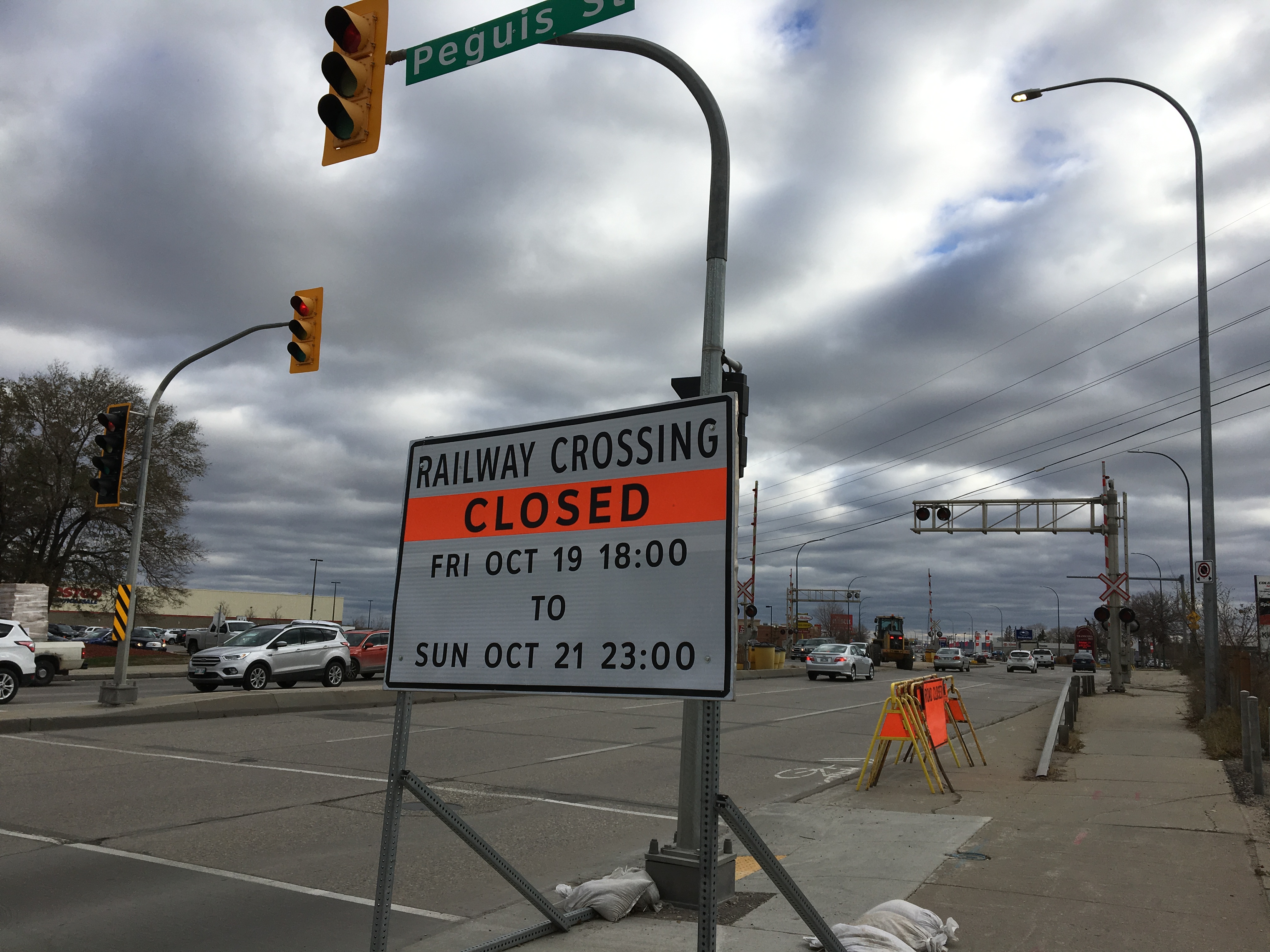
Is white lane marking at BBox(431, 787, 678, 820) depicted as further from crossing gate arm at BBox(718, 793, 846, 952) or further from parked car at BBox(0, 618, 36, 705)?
parked car at BBox(0, 618, 36, 705)

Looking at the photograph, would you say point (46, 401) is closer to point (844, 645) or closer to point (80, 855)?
point (844, 645)

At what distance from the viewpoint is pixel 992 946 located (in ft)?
16.3

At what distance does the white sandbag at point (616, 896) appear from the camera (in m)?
5.49

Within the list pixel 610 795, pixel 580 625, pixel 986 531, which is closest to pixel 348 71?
pixel 580 625

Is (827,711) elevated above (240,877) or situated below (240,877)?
below

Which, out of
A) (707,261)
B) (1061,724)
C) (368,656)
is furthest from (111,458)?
(1061,724)

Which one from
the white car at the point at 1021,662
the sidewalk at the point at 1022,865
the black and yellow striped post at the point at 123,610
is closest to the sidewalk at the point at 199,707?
the black and yellow striped post at the point at 123,610

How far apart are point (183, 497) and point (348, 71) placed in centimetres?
4079

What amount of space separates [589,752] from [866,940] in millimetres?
9073

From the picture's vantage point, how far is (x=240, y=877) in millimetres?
6523

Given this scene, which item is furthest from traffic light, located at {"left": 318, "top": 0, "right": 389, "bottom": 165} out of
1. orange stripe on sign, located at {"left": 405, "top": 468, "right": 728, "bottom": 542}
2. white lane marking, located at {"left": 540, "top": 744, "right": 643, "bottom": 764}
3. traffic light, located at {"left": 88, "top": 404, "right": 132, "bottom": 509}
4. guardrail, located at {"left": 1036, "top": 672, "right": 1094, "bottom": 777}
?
traffic light, located at {"left": 88, "top": 404, "right": 132, "bottom": 509}

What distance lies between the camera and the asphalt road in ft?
18.6

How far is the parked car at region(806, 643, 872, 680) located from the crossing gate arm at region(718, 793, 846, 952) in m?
32.5

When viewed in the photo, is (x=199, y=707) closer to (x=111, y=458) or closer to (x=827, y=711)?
(x=111, y=458)
